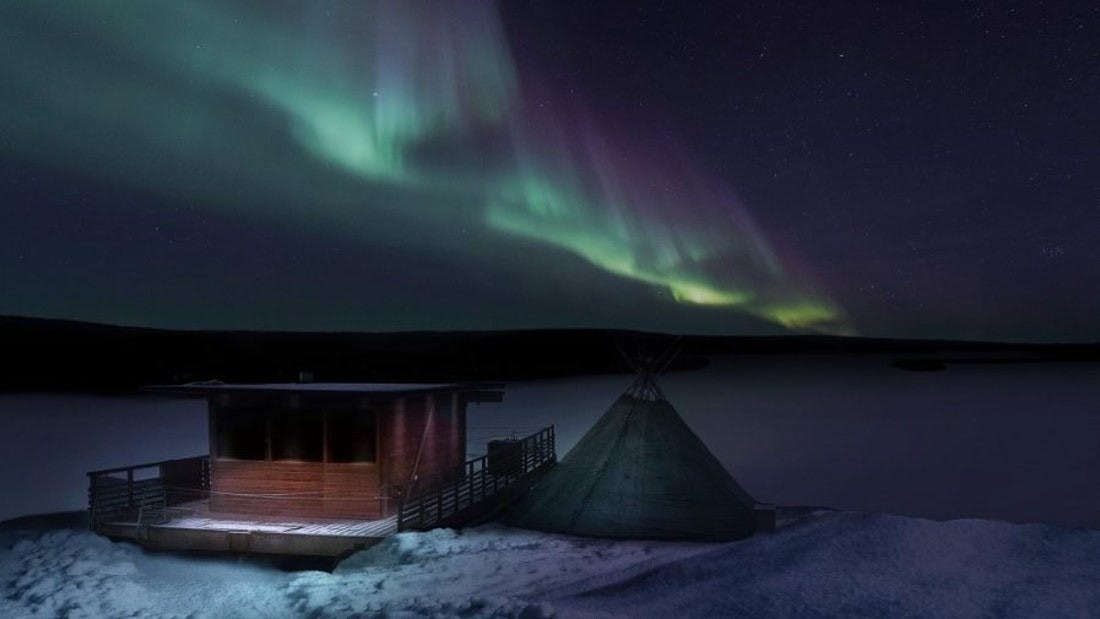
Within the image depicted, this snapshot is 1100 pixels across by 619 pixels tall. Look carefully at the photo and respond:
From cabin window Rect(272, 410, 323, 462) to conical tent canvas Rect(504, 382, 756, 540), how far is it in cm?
550

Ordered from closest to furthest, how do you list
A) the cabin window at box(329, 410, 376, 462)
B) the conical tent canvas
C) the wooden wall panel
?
the wooden wall panel < the cabin window at box(329, 410, 376, 462) < the conical tent canvas

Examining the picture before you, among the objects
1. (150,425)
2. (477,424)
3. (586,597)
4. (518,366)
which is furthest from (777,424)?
(518,366)

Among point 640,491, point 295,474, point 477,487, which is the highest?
point 295,474

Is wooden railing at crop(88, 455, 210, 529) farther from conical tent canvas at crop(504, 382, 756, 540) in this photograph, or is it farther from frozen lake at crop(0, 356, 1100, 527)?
conical tent canvas at crop(504, 382, 756, 540)

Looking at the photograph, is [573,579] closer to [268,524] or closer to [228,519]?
[268,524]

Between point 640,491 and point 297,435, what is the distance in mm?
8523

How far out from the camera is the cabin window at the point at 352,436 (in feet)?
64.6

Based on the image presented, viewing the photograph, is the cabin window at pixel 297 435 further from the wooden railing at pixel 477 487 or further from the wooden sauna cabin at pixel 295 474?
the wooden railing at pixel 477 487

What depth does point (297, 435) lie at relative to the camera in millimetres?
19906

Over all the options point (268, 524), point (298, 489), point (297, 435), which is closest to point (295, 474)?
point (298, 489)

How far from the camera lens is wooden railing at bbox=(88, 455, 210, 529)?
19031 mm

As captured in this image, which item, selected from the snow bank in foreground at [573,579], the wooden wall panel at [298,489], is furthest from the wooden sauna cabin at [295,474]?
the snow bank in foreground at [573,579]

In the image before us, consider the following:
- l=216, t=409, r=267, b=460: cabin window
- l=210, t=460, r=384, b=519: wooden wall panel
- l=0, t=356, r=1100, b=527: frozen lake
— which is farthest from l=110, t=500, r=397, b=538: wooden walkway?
l=0, t=356, r=1100, b=527: frozen lake

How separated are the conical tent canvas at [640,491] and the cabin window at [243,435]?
663 cm
